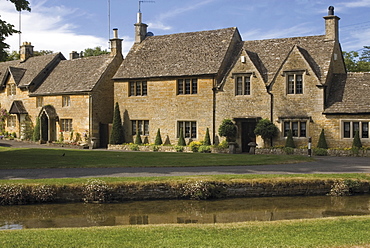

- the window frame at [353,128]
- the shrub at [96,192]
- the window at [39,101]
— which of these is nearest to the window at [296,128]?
the window frame at [353,128]

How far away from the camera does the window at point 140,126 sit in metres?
41.0

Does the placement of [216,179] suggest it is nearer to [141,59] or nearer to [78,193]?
[78,193]

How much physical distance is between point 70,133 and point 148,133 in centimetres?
916

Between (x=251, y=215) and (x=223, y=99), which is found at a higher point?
(x=223, y=99)

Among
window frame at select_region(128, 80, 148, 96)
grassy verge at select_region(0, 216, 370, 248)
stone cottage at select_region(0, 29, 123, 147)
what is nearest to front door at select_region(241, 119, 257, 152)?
window frame at select_region(128, 80, 148, 96)

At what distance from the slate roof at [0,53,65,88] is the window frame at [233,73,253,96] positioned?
24121 mm

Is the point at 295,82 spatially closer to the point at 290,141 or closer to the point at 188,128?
the point at 290,141

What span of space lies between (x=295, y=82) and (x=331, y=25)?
18.5 feet

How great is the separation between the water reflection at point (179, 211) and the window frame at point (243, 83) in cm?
1895

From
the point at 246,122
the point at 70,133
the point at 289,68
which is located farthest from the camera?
the point at 70,133

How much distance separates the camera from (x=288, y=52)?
36.2 meters

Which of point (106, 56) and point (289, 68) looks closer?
point (289, 68)

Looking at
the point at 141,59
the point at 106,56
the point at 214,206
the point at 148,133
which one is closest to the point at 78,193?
the point at 214,206

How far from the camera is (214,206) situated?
16.4 meters
